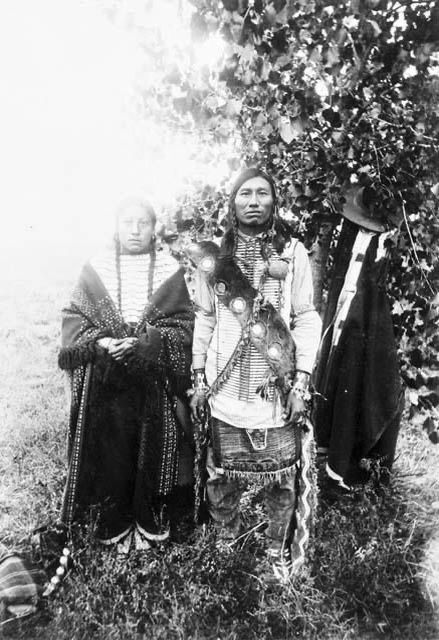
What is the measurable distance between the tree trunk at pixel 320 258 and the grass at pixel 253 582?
1.24m

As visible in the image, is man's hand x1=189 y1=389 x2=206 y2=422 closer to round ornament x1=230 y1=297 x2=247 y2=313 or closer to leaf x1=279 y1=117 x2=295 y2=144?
round ornament x1=230 y1=297 x2=247 y2=313

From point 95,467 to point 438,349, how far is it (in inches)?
75.3

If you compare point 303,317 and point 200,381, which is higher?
point 303,317

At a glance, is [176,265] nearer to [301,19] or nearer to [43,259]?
[301,19]

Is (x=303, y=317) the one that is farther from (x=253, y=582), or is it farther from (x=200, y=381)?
(x=253, y=582)

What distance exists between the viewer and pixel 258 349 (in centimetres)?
245

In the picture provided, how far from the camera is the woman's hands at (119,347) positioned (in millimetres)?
2501

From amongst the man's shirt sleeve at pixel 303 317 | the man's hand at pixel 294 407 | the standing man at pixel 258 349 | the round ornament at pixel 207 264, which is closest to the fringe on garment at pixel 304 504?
the standing man at pixel 258 349

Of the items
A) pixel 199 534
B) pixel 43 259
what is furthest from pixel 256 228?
pixel 43 259

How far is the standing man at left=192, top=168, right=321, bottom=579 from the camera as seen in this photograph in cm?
243

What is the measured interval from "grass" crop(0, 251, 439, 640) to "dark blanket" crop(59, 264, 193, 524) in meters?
0.37

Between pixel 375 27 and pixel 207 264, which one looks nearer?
pixel 375 27

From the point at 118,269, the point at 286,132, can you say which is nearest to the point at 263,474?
the point at 118,269

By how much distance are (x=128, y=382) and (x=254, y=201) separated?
43.5 inches
